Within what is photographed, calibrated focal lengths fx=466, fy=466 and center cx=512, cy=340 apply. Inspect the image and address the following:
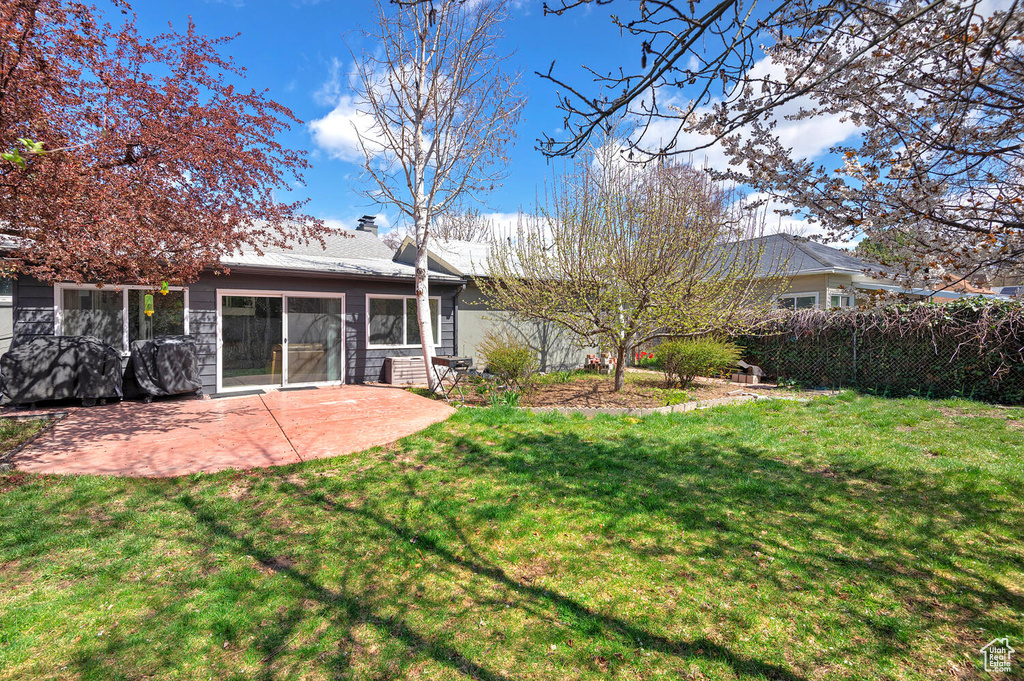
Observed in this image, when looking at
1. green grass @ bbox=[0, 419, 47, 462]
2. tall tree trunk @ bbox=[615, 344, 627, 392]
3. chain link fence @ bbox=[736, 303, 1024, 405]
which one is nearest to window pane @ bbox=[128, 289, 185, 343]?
green grass @ bbox=[0, 419, 47, 462]

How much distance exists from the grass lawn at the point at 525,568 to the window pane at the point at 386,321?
620 centimetres

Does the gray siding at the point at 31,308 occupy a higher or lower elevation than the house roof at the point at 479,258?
lower

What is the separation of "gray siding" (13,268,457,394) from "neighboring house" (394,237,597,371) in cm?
46

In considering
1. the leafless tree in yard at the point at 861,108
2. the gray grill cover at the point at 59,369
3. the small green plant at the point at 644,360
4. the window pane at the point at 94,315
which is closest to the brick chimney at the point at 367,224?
the window pane at the point at 94,315

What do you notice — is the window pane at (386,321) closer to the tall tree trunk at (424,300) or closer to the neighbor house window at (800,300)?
the tall tree trunk at (424,300)

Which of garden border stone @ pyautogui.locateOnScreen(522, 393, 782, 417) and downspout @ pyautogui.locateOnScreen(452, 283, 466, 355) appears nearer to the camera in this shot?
garden border stone @ pyautogui.locateOnScreen(522, 393, 782, 417)

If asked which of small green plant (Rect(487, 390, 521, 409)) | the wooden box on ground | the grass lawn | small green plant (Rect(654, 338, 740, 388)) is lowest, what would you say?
the grass lawn

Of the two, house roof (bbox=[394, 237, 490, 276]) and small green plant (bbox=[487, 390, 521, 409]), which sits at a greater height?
house roof (bbox=[394, 237, 490, 276])

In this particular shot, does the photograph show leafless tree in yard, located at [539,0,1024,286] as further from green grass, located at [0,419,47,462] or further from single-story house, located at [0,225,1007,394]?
green grass, located at [0,419,47,462]

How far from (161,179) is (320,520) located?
4414 millimetres

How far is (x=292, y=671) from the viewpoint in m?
2.18

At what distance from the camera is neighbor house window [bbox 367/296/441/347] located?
11005 mm

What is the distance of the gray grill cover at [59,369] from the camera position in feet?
23.7

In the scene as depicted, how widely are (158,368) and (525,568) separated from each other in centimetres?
827
